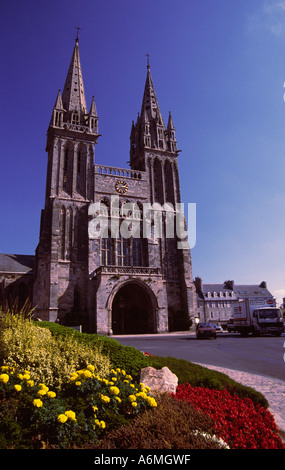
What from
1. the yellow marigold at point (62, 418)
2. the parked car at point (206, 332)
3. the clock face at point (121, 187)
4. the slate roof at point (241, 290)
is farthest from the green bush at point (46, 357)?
the slate roof at point (241, 290)

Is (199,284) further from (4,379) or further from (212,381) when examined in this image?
(4,379)

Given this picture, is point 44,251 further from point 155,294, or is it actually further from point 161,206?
point 161,206

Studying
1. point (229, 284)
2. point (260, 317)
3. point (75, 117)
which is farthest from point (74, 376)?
point (229, 284)

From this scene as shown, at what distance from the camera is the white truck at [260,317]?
25909 mm

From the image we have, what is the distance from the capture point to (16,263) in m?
41.6

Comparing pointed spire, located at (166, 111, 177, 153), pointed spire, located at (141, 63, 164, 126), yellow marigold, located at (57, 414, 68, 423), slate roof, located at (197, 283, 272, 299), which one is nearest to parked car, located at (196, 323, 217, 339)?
yellow marigold, located at (57, 414, 68, 423)

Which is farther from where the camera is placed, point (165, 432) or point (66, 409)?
point (66, 409)

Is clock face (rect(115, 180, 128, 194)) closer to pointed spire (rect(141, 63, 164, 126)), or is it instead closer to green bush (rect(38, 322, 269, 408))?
pointed spire (rect(141, 63, 164, 126))

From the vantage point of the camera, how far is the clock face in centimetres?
3722

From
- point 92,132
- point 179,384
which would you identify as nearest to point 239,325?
point 179,384

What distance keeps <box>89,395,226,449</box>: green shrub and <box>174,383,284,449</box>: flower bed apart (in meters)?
0.32

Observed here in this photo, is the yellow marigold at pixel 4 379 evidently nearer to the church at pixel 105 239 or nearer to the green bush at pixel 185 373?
the green bush at pixel 185 373

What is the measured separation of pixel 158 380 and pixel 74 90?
1726 inches

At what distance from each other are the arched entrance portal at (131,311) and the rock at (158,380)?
26108 millimetres
